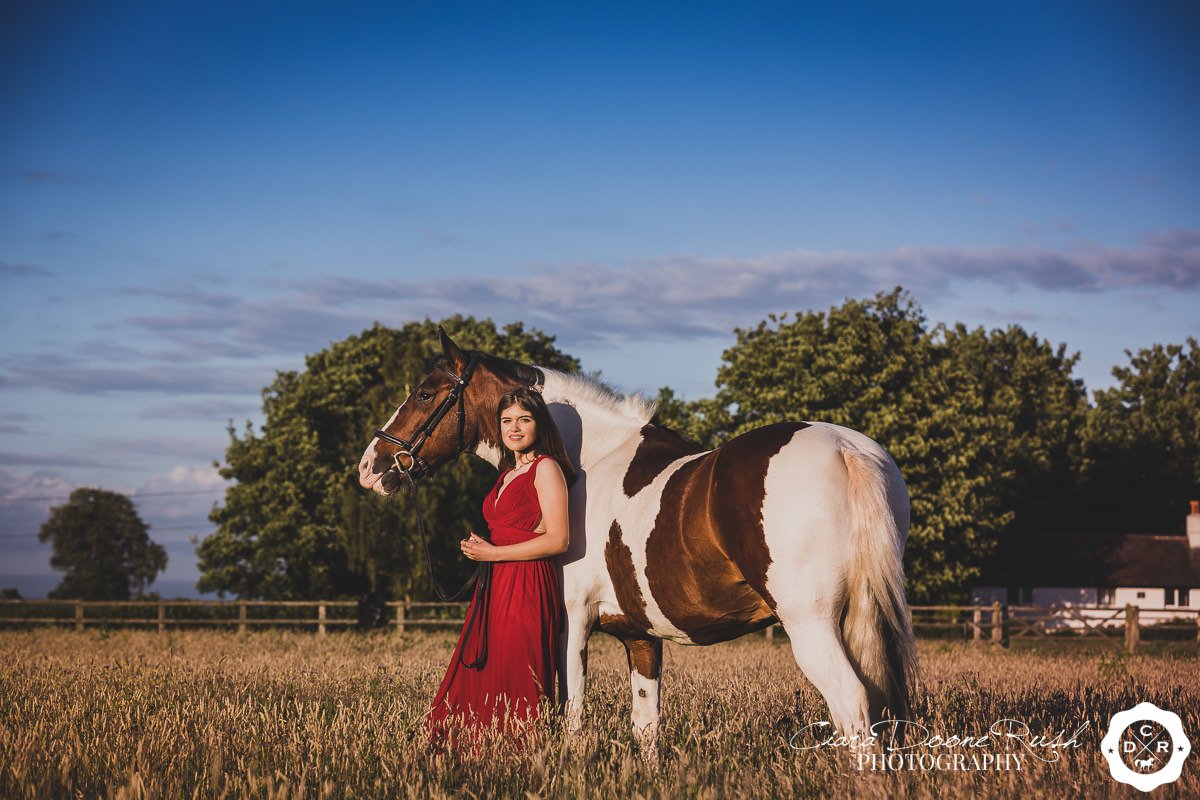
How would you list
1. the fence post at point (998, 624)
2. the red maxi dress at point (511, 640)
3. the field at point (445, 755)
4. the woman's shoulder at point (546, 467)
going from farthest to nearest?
the fence post at point (998, 624) → the woman's shoulder at point (546, 467) → the red maxi dress at point (511, 640) → the field at point (445, 755)

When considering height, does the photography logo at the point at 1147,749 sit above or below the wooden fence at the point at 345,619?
above

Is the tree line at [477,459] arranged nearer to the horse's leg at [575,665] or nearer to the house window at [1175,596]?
the house window at [1175,596]

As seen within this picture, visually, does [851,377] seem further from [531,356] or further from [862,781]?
[862,781]

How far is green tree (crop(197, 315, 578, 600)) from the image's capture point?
3198 centimetres

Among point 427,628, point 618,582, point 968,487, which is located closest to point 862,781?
point 618,582

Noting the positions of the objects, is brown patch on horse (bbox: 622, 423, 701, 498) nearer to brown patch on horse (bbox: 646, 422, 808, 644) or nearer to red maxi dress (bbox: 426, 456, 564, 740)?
brown patch on horse (bbox: 646, 422, 808, 644)

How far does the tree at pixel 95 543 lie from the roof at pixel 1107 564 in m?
50.8

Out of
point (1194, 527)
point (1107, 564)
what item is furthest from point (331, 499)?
point (1194, 527)

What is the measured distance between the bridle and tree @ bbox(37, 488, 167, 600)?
63.9m

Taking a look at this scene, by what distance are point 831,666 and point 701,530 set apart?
1.04 m

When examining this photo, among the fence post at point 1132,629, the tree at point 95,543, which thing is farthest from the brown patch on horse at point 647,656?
the tree at point 95,543

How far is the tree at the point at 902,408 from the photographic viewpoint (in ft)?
106

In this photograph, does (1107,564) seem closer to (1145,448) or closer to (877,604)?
(1145,448)

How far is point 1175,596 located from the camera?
50.8 metres
